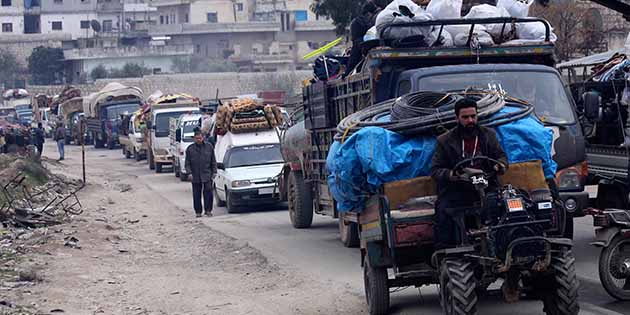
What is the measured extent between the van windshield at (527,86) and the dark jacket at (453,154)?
3595 mm

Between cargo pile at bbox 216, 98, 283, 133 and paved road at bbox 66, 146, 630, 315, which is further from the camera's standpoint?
cargo pile at bbox 216, 98, 283, 133

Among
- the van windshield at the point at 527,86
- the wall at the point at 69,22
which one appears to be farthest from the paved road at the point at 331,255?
the wall at the point at 69,22

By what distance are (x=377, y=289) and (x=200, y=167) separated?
42.8 feet

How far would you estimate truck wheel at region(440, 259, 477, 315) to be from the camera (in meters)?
8.84

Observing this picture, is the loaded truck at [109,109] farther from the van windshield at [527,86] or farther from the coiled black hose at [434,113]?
the coiled black hose at [434,113]

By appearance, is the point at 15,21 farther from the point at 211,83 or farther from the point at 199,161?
the point at 199,161

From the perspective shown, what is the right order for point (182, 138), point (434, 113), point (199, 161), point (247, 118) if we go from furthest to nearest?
point (182, 138)
point (247, 118)
point (199, 161)
point (434, 113)

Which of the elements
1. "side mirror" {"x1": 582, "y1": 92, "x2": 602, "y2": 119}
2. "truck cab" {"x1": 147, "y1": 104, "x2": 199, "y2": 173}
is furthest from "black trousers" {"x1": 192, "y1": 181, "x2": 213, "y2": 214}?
"truck cab" {"x1": 147, "y1": 104, "x2": 199, "y2": 173}

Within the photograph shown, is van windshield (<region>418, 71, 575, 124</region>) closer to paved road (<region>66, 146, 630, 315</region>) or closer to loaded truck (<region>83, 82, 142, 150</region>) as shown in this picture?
paved road (<region>66, 146, 630, 315</region>)

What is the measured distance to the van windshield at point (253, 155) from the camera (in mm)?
24766

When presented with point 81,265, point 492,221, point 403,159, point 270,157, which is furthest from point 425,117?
point 270,157

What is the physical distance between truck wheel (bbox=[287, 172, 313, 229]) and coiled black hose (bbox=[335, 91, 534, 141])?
28.1 ft

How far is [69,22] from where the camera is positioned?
120m

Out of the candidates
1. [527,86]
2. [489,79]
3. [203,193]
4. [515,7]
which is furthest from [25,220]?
[527,86]
